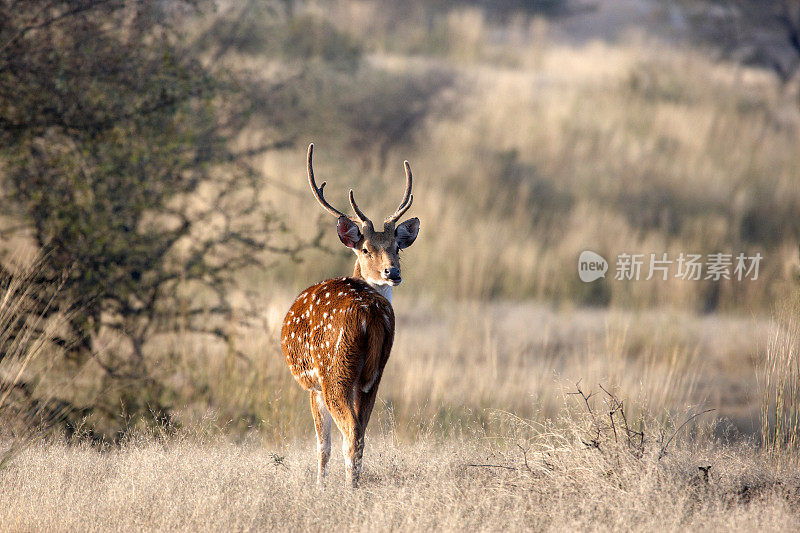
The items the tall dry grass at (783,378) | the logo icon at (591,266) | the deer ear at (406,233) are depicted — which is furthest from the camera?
the logo icon at (591,266)

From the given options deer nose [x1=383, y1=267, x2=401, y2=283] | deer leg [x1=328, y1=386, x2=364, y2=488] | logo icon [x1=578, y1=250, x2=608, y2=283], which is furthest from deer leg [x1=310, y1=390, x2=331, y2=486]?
logo icon [x1=578, y1=250, x2=608, y2=283]

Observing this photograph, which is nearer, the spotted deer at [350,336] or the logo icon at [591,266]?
the spotted deer at [350,336]

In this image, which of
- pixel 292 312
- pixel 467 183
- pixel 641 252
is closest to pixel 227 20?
pixel 467 183

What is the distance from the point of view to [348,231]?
4.79 meters

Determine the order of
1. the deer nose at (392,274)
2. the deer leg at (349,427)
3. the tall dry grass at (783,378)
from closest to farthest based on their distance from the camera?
the deer leg at (349,427), the deer nose at (392,274), the tall dry grass at (783,378)

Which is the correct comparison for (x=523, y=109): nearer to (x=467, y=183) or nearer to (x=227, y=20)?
(x=467, y=183)

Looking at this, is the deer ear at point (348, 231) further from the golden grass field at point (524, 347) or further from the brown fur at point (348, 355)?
the golden grass field at point (524, 347)

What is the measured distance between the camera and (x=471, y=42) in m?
24.7

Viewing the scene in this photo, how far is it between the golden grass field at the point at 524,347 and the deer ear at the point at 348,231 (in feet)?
4.26

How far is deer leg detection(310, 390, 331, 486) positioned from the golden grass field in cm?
13

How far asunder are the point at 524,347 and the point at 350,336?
5993mm

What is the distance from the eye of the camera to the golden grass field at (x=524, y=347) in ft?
15.4

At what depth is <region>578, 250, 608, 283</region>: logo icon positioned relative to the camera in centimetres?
1299

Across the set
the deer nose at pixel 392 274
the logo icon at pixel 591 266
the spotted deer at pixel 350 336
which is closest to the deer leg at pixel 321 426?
the spotted deer at pixel 350 336
